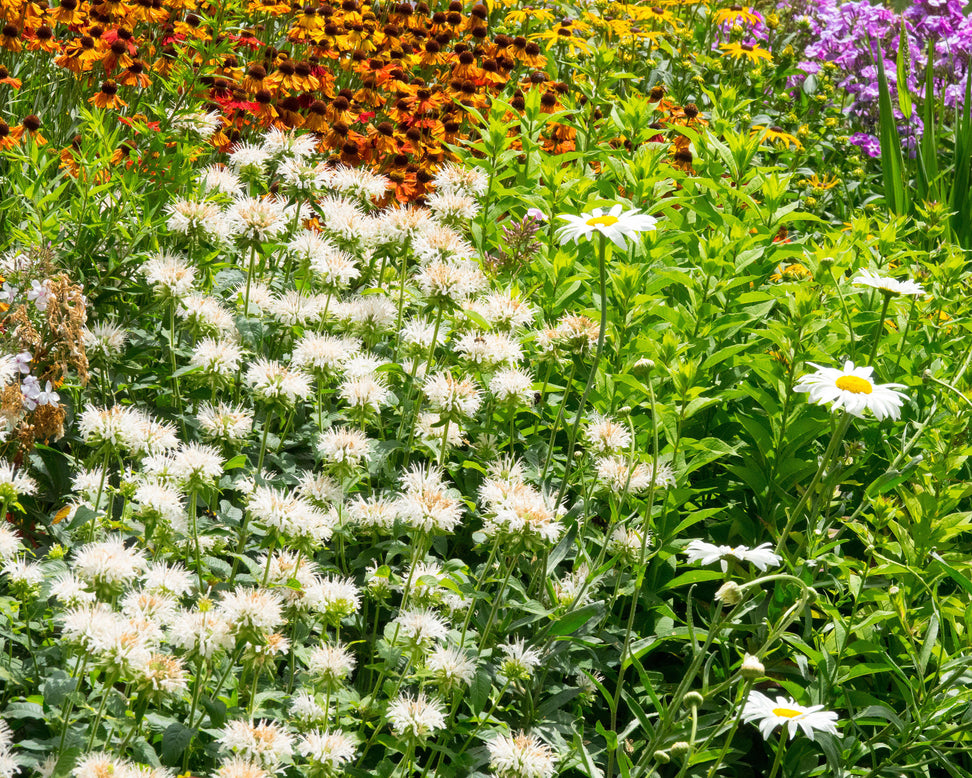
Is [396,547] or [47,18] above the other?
[47,18]

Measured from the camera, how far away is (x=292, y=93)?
5.00 metres

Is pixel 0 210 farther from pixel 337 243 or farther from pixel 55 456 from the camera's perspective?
pixel 337 243

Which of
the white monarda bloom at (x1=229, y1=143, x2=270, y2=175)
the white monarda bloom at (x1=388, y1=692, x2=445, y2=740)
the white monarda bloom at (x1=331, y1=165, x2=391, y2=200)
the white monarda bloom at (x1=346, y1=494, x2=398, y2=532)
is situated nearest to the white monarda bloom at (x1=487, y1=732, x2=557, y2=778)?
the white monarda bloom at (x1=388, y1=692, x2=445, y2=740)

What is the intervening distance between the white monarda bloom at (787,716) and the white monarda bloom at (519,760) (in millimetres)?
381

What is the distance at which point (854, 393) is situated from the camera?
1.96 m

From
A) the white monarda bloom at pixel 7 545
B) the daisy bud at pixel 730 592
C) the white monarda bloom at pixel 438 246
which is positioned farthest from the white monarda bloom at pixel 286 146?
the daisy bud at pixel 730 592

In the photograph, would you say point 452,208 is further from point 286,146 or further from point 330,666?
point 330,666

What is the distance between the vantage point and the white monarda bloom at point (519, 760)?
193cm

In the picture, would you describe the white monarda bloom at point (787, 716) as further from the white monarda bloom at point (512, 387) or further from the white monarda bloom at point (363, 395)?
the white monarda bloom at point (363, 395)

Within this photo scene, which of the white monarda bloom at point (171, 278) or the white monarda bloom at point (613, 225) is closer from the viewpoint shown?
the white monarda bloom at point (613, 225)

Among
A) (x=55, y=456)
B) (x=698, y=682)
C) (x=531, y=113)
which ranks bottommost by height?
(x=698, y=682)

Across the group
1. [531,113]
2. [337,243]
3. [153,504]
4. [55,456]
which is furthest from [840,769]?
[531,113]

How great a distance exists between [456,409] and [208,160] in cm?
251

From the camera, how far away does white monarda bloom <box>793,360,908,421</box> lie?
1.89m
